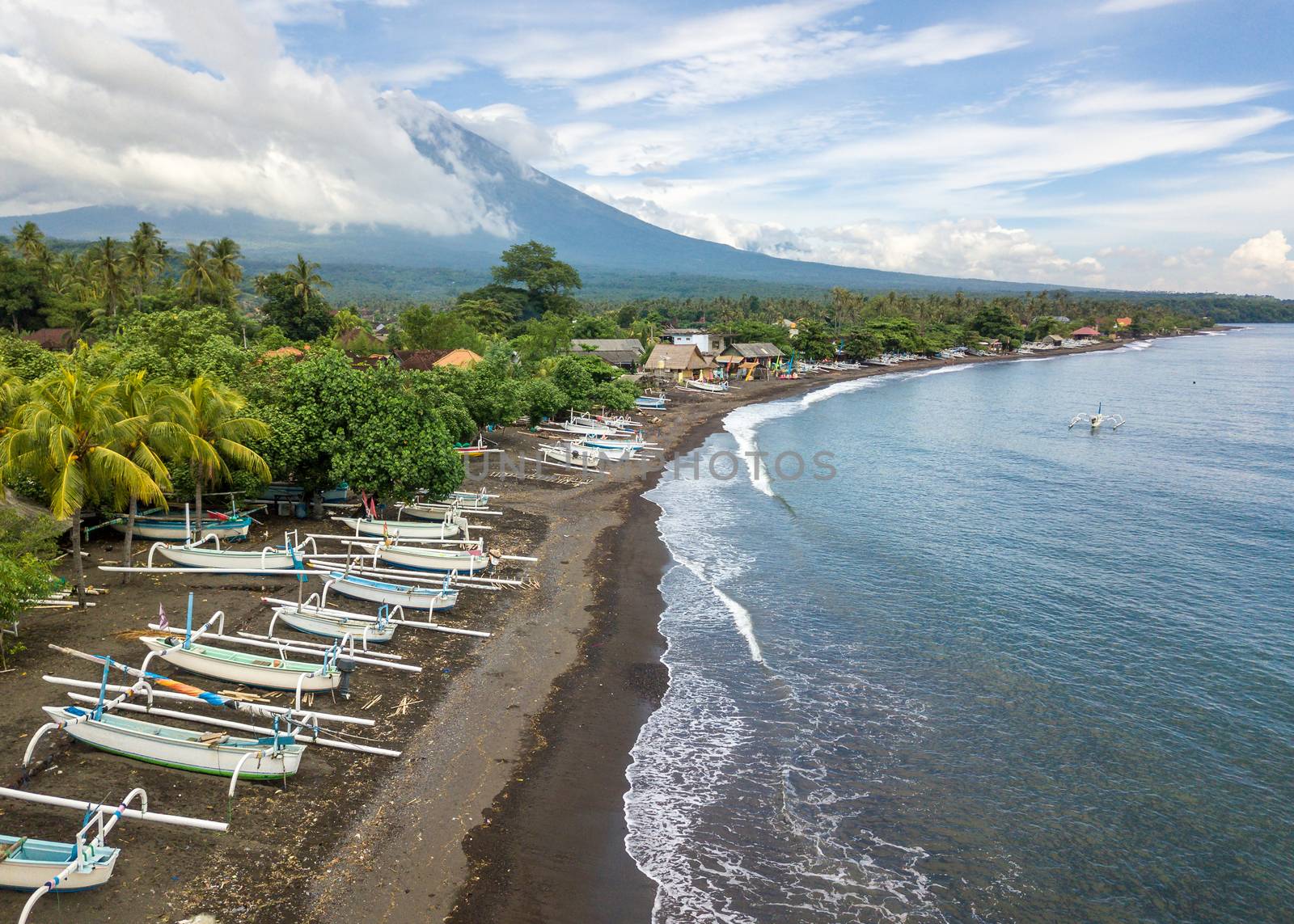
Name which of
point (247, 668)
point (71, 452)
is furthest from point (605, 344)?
point (247, 668)

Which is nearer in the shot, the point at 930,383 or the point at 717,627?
the point at 717,627

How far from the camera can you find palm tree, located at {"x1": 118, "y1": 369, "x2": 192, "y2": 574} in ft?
57.9

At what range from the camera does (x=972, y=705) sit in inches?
640

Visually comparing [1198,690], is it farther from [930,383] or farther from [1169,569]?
[930,383]

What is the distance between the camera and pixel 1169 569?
24.7 meters

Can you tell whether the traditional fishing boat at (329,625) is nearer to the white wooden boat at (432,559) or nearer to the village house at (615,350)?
the white wooden boat at (432,559)

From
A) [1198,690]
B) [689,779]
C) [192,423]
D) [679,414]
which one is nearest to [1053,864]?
[689,779]

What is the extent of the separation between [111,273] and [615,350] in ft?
134

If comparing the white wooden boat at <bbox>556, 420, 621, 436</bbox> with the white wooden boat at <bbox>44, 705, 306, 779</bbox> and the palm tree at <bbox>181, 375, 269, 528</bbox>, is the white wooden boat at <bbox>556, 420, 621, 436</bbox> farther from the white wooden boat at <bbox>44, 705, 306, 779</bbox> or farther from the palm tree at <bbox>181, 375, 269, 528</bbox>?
the white wooden boat at <bbox>44, 705, 306, 779</bbox>

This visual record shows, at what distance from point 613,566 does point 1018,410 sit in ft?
173

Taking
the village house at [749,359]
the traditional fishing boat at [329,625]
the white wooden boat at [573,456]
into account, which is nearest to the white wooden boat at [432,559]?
the traditional fishing boat at [329,625]

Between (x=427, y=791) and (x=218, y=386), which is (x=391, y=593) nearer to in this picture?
(x=427, y=791)

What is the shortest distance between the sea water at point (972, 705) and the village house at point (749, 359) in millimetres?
50107

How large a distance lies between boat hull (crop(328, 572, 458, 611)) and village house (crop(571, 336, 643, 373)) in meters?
52.0
